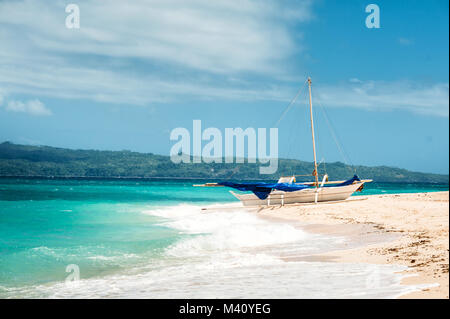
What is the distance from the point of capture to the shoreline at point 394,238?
8.06 metres

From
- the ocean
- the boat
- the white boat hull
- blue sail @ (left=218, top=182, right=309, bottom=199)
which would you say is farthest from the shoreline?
the white boat hull

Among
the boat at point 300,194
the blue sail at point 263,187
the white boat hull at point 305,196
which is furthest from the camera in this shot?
the white boat hull at point 305,196

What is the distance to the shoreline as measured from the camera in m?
8.06

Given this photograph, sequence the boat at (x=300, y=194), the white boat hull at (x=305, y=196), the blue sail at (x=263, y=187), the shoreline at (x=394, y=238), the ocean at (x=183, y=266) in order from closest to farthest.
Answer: the shoreline at (x=394, y=238) → the ocean at (x=183, y=266) → the blue sail at (x=263, y=187) → the boat at (x=300, y=194) → the white boat hull at (x=305, y=196)

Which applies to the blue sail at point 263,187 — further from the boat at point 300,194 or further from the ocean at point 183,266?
the ocean at point 183,266

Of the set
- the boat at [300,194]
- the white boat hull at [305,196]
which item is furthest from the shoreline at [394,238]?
the white boat hull at [305,196]

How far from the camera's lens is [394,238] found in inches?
544

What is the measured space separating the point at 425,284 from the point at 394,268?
1.82 metres

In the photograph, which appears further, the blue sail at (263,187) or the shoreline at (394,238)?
the blue sail at (263,187)

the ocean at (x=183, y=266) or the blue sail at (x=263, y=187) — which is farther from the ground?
the blue sail at (x=263, y=187)

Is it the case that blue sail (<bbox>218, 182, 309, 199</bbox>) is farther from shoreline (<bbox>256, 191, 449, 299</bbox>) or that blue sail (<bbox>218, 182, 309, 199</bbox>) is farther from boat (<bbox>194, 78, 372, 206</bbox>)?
shoreline (<bbox>256, 191, 449, 299</bbox>)

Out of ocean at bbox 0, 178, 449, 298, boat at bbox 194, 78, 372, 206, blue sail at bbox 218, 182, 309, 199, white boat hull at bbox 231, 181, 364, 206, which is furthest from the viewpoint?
white boat hull at bbox 231, 181, 364, 206
